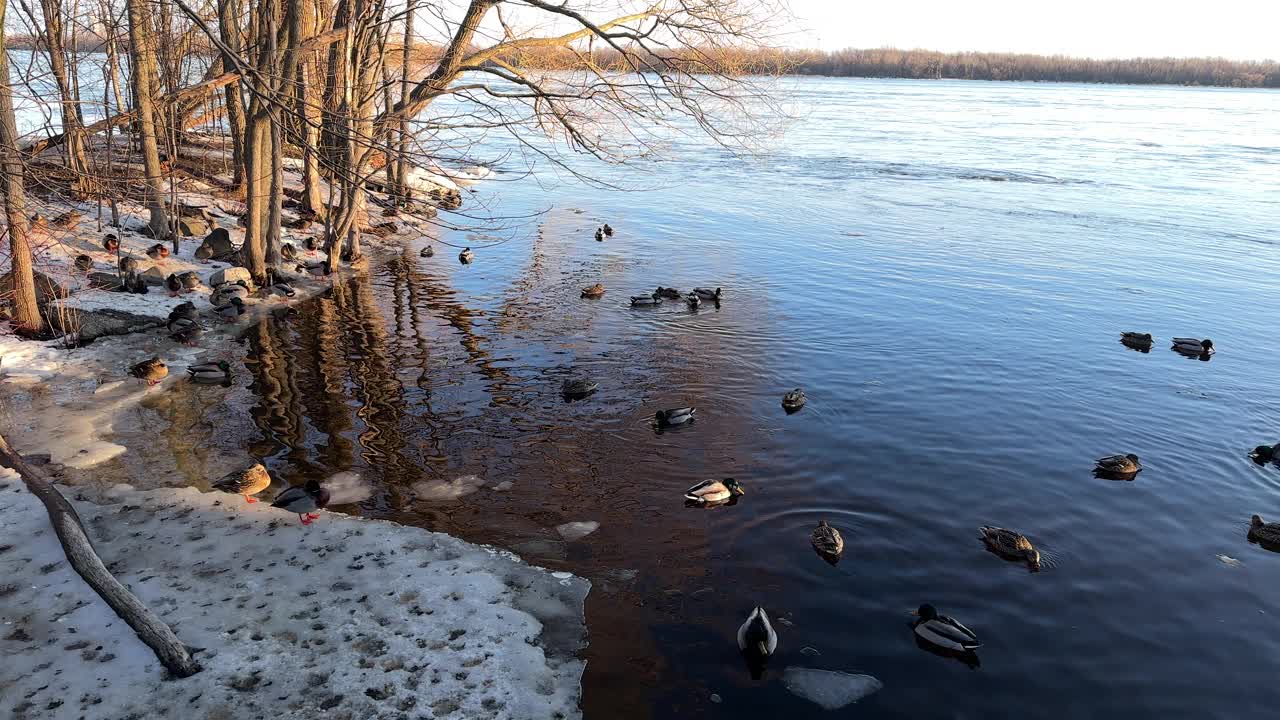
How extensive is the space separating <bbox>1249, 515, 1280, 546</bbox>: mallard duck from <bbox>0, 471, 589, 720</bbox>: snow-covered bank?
6.95 m

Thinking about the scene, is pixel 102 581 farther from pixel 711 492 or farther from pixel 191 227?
pixel 191 227

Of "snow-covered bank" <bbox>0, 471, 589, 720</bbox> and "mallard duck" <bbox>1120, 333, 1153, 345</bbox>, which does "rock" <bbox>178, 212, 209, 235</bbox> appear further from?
"mallard duck" <bbox>1120, 333, 1153, 345</bbox>

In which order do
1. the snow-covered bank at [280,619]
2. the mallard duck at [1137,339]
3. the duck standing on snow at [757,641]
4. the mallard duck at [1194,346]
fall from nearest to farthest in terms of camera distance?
the snow-covered bank at [280,619] < the duck standing on snow at [757,641] < the mallard duck at [1194,346] < the mallard duck at [1137,339]

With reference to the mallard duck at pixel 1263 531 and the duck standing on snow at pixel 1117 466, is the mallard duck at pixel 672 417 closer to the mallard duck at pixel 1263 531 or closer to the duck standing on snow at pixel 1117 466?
the duck standing on snow at pixel 1117 466

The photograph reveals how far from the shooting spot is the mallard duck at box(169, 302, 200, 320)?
43.8 ft

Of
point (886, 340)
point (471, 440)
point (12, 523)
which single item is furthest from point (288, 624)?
point (886, 340)

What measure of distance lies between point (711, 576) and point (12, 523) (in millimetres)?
6351

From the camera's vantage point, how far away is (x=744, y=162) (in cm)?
3856

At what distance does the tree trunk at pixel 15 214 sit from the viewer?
8.94m

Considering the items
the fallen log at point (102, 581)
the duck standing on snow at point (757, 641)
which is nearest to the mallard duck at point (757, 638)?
the duck standing on snow at point (757, 641)

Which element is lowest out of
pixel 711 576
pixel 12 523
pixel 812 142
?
pixel 711 576

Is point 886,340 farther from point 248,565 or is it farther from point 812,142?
point 812,142

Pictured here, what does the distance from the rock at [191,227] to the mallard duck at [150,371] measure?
8221mm

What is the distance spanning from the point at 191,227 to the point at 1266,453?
20034 millimetres
